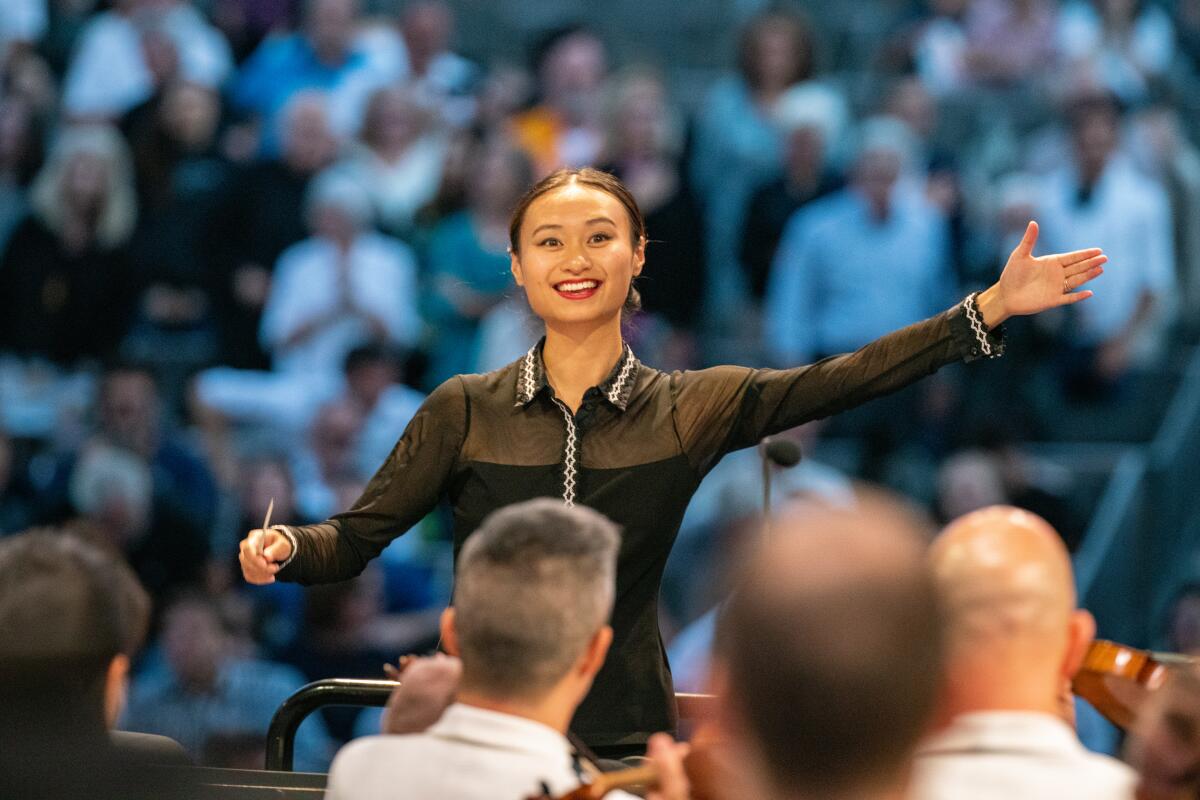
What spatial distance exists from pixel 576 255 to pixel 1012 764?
142 centimetres

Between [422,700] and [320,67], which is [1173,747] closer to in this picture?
[422,700]

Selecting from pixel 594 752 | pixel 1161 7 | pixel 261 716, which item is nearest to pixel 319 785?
pixel 594 752

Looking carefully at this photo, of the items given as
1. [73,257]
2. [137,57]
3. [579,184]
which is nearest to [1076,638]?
[579,184]

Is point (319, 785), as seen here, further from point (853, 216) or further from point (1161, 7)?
point (1161, 7)

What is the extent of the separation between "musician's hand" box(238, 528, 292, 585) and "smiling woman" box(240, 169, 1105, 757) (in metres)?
0.03

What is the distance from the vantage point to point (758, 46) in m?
7.21

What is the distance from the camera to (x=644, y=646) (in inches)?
108

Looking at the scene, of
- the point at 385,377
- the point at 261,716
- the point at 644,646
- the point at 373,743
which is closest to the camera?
the point at 373,743

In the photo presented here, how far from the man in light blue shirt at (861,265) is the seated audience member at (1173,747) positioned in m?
4.69

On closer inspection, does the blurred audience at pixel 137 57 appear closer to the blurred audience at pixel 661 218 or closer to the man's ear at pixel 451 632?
the blurred audience at pixel 661 218

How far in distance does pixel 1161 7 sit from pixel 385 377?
4103mm

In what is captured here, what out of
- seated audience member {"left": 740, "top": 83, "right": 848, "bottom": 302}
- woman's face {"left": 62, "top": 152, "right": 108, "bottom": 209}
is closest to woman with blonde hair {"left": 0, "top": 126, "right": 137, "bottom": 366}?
woman's face {"left": 62, "top": 152, "right": 108, "bottom": 209}

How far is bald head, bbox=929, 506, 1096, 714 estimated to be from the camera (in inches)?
73.2

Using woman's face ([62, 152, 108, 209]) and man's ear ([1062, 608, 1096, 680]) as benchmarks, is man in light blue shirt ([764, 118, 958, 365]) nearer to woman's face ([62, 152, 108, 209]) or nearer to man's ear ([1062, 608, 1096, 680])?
woman's face ([62, 152, 108, 209])
